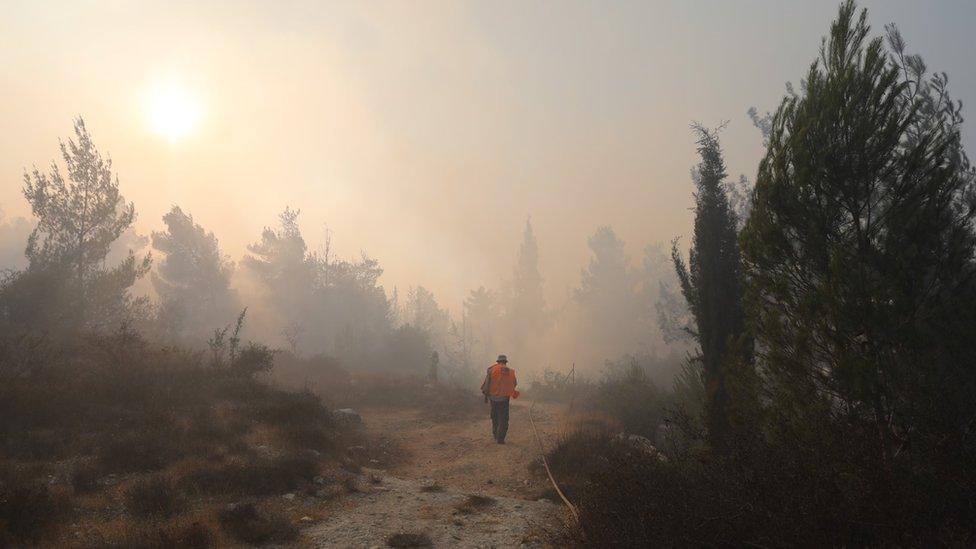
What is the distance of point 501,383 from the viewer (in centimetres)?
1233

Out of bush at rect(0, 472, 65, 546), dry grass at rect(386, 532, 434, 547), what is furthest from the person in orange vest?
bush at rect(0, 472, 65, 546)

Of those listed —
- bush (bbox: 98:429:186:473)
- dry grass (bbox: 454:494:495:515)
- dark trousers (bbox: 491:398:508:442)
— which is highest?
dark trousers (bbox: 491:398:508:442)

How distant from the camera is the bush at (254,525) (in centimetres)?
593

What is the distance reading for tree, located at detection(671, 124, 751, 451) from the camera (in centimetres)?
1012

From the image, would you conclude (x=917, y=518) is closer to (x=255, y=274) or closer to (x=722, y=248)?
(x=722, y=248)

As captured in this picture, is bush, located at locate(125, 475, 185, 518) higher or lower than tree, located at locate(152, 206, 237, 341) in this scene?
lower

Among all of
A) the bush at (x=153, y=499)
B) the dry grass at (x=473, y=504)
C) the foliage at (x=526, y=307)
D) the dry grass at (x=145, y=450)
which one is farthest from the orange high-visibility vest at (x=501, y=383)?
the foliage at (x=526, y=307)

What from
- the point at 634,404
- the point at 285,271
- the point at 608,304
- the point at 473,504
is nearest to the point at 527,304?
the point at 608,304

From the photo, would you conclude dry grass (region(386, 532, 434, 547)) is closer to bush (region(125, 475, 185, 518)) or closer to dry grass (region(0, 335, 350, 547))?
dry grass (region(0, 335, 350, 547))

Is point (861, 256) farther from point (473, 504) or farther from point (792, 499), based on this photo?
point (473, 504)

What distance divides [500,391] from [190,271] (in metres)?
38.2

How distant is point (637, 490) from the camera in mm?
5008

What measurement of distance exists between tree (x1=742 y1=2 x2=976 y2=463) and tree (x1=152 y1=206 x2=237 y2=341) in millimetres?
42232

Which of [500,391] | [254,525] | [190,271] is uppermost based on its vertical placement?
[190,271]
